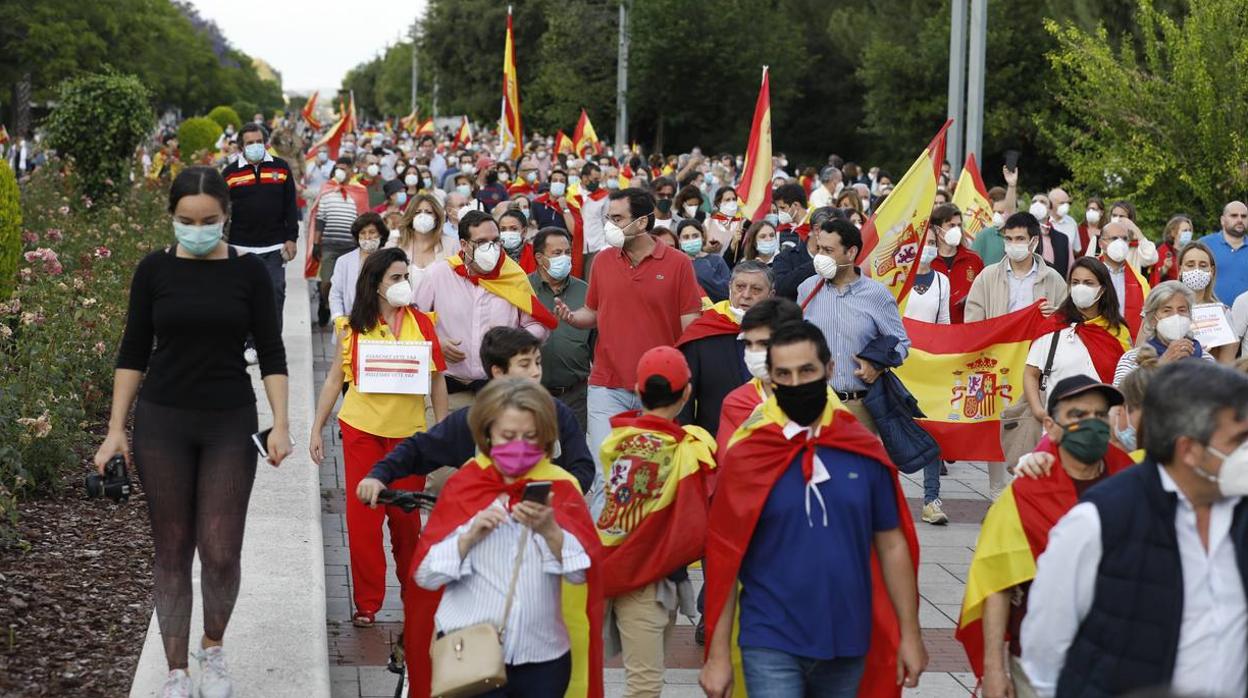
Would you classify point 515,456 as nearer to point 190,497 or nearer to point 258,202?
point 190,497

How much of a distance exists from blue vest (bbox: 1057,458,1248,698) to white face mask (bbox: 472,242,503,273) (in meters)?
5.29

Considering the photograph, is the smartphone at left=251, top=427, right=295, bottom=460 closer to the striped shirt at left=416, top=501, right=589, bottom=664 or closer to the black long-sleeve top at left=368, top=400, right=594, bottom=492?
the black long-sleeve top at left=368, top=400, right=594, bottom=492

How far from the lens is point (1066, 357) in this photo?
8875mm

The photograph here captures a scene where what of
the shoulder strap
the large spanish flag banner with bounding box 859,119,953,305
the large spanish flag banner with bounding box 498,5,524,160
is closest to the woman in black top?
the shoulder strap

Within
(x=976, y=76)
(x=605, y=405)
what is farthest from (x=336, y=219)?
(x=976, y=76)

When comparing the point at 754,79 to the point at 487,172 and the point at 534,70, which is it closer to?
the point at 534,70

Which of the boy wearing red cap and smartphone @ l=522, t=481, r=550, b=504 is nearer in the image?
smartphone @ l=522, t=481, r=550, b=504

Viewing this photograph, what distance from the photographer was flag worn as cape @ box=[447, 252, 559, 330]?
9008 mm

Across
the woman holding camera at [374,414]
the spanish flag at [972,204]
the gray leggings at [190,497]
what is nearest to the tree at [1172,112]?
the spanish flag at [972,204]

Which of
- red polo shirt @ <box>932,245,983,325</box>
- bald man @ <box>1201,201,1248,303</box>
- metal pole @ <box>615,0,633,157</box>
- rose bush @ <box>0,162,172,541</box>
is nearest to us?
rose bush @ <box>0,162,172,541</box>

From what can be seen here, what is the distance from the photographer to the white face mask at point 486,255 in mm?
8898

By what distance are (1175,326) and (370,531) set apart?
3797mm

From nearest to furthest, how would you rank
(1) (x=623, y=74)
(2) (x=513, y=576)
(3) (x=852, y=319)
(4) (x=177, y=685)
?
1. (2) (x=513, y=576)
2. (4) (x=177, y=685)
3. (3) (x=852, y=319)
4. (1) (x=623, y=74)

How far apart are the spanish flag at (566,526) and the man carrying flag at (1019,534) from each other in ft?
3.61
